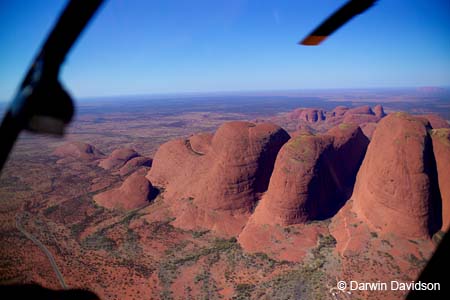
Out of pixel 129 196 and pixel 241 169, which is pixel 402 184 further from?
pixel 129 196

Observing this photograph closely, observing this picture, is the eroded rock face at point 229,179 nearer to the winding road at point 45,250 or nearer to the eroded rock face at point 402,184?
the eroded rock face at point 402,184

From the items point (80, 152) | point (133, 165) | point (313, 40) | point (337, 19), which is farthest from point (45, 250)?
point (80, 152)

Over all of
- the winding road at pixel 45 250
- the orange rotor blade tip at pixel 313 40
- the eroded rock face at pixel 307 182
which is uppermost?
the orange rotor blade tip at pixel 313 40

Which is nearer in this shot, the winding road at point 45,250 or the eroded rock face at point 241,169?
the winding road at point 45,250

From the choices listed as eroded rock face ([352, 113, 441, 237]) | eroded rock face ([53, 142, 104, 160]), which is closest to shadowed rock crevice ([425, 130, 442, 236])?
Result: eroded rock face ([352, 113, 441, 237])

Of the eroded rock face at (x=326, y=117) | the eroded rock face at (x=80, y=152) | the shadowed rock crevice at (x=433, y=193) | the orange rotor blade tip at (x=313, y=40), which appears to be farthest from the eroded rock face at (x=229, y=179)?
the eroded rock face at (x=326, y=117)

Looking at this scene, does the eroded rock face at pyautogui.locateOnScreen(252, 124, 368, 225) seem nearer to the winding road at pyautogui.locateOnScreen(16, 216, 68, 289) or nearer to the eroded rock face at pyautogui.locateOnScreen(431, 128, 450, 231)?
the eroded rock face at pyautogui.locateOnScreen(431, 128, 450, 231)

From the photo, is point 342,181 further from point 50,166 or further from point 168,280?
point 50,166

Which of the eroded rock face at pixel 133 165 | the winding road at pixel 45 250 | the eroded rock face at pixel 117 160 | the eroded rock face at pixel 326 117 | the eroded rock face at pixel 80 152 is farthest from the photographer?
the eroded rock face at pixel 326 117
